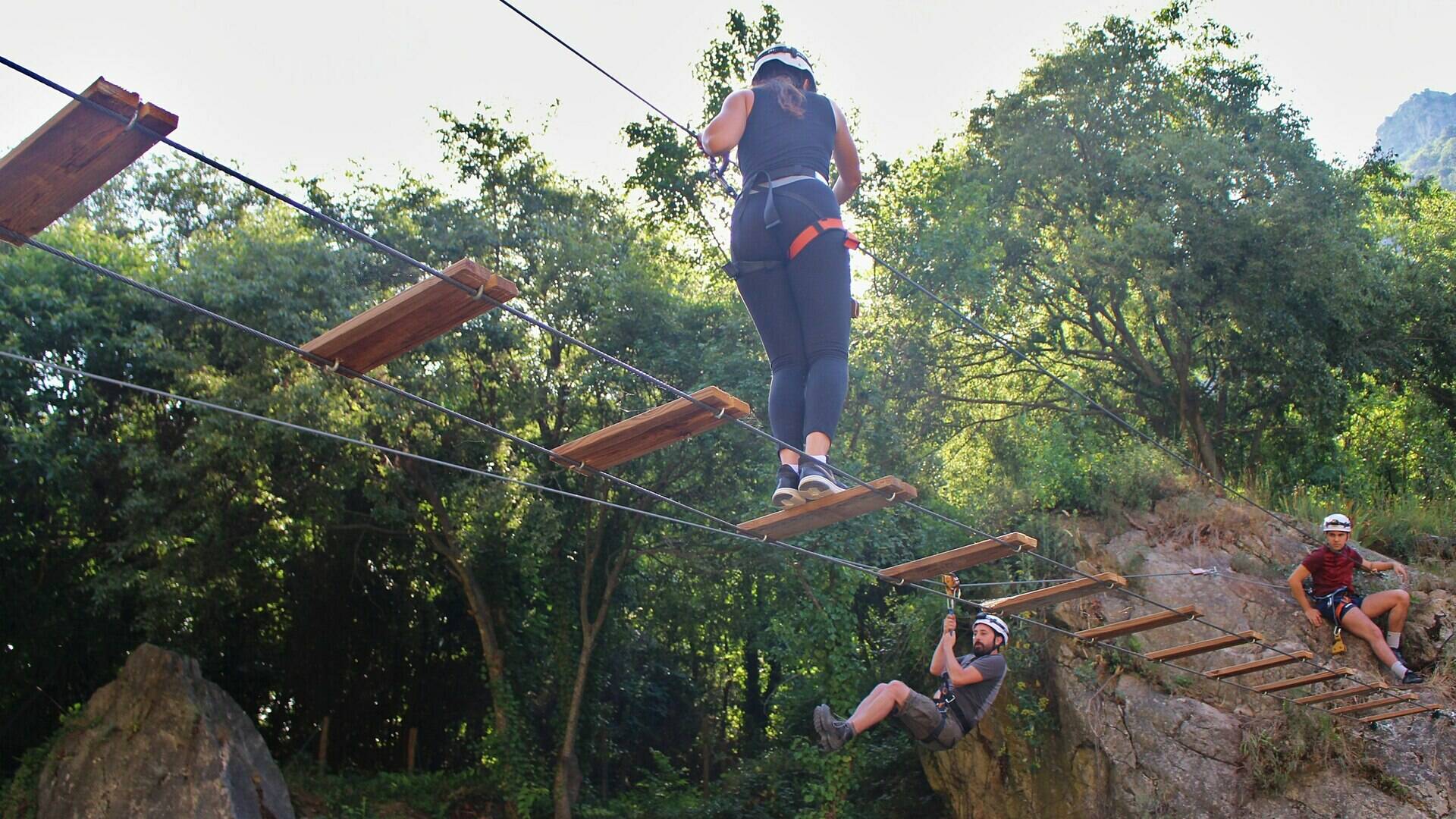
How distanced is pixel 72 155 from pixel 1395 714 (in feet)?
25.0

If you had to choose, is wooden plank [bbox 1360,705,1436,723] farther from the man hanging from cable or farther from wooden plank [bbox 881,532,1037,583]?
wooden plank [bbox 881,532,1037,583]

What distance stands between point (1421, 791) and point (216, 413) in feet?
28.6

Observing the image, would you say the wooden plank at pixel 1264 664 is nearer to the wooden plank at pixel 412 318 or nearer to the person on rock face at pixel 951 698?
the person on rock face at pixel 951 698

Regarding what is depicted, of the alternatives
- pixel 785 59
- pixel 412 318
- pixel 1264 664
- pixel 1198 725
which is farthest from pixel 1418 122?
pixel 412 318

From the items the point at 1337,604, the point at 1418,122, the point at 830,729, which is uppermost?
the point at 1418,122

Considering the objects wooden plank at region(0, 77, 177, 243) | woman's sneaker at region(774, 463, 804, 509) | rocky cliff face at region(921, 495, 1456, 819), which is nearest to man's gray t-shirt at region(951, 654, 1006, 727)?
woman's sneaker at region(774, 463, 804, 509)

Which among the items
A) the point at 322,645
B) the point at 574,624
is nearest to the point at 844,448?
the point at 574,624

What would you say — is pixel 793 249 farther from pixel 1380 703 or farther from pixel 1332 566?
pixel 1332 566

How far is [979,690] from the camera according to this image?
5867 mm

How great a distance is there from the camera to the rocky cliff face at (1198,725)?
802 cm

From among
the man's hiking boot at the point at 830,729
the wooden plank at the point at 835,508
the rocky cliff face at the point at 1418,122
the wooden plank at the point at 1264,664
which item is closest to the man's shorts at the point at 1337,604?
the wooden plank at the point at 1264,664

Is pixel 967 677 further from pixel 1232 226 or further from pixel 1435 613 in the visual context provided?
pixel 1232 226

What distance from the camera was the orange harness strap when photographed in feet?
11.0

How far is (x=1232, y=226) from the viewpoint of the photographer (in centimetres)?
1174
